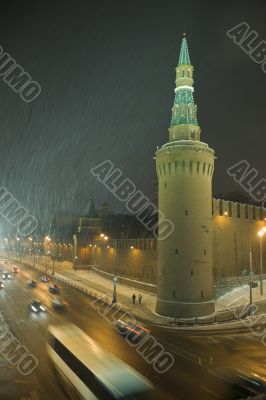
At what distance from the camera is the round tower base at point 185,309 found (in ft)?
118

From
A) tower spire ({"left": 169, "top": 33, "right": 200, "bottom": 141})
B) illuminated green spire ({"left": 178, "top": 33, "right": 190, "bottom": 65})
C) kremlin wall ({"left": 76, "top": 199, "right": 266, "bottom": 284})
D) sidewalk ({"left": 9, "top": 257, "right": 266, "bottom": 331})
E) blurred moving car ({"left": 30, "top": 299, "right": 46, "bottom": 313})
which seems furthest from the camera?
kremlin wall ({"left": 76, "top": 199, "right": 266, "bottom": 284})

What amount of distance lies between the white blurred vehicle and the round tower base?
19.1m

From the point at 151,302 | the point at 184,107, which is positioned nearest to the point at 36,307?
the point at 151,302

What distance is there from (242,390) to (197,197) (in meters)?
24.6

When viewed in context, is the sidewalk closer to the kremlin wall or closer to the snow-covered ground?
the snow-covered ground

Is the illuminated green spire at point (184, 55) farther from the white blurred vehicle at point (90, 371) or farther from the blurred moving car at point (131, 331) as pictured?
the white blurred vehicle at point (90, 371)

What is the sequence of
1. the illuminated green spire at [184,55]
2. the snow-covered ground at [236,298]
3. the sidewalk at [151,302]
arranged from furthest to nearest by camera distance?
the illuminated green spire at [184,55], the snow-covered ground at [236,298], the sidewalk at [151,302]

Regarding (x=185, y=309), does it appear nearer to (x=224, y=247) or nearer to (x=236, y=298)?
(x=236, y=298)

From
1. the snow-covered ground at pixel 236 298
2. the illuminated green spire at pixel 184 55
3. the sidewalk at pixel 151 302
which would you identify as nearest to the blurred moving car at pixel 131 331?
the sidewalk at pixel 151 302

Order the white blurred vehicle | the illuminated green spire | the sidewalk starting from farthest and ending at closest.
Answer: the illuminated green spire → the sidewalk → the white blurred vehicle

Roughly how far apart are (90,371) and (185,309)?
23.1 meters

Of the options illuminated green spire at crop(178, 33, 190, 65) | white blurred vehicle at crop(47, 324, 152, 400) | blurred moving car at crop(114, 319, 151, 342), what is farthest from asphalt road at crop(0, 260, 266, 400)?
illuminated green spire at crop(178, 33, 190, 65)

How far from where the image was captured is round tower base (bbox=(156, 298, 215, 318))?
35844 mm

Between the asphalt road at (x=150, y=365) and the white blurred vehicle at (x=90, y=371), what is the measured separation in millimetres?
711
